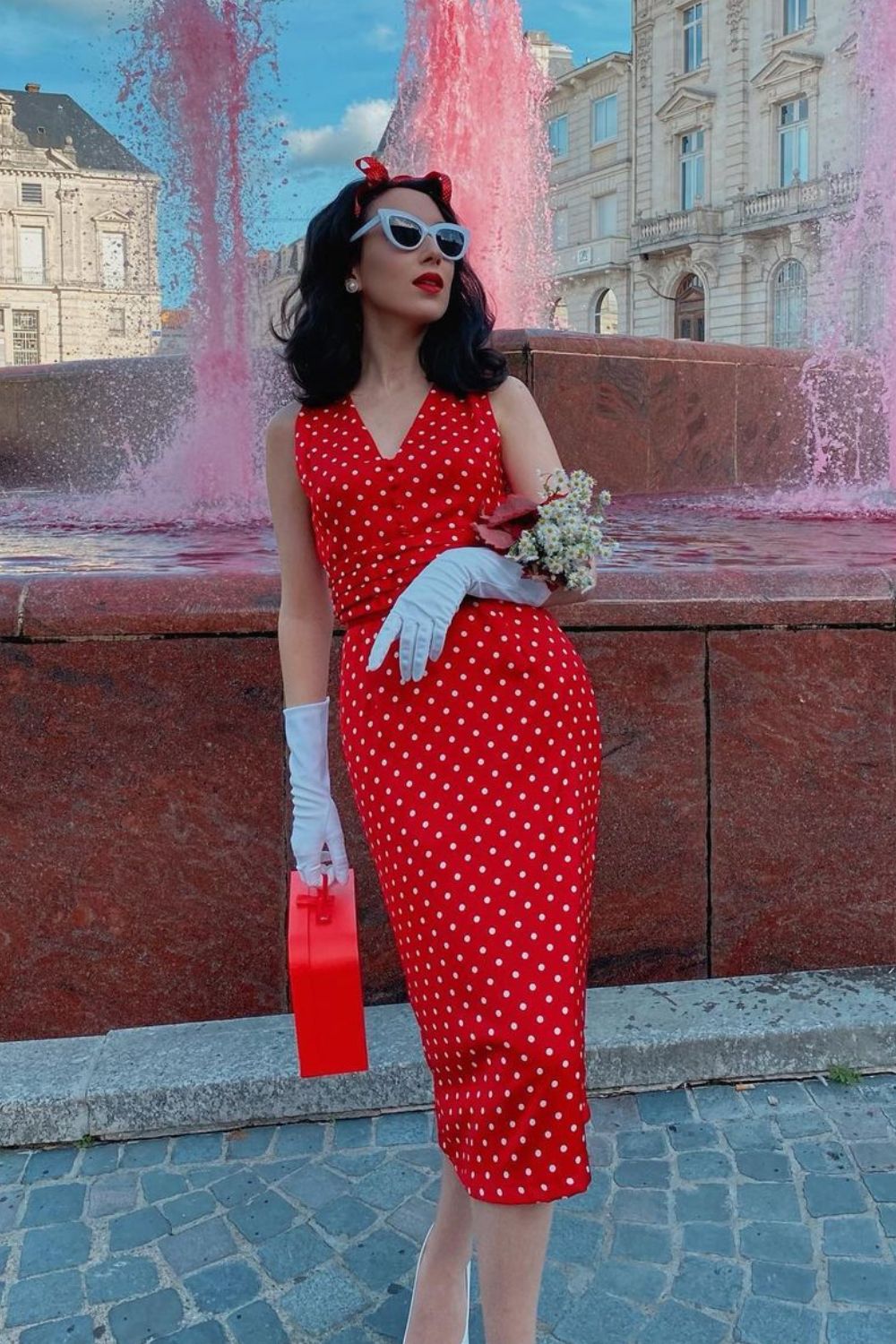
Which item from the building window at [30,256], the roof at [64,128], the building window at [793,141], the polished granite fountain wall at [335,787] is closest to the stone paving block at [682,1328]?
the polished granite fountain wall at [335,787]

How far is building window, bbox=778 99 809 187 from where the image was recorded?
114ft

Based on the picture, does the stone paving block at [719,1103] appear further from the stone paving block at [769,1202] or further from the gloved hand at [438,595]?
the gloved hand at [438,595]

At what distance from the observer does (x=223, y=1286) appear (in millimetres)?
2311

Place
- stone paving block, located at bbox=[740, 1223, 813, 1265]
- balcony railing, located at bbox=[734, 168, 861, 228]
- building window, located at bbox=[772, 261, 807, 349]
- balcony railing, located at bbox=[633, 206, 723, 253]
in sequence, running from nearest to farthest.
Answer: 1. stone paving block, located at bbox=[740, 1223, 813, 1265]
2. balcony railing, located at bbox=[734, 168, 861, 228]
3. building window, located at bbox=[772, 261, 807, 349]
4. balcony railing, located at bbox=[633, 206, 723, 253]

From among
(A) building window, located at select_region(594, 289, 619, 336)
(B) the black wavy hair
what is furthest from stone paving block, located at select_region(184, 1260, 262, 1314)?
(A) building window, located at select_region(594, 289, 619, 336)

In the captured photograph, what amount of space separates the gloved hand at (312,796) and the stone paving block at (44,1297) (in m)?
0.94

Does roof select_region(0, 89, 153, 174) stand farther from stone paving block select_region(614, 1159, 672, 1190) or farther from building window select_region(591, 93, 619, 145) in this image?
stone paving block select_region(614, 1159, 672, 1190)

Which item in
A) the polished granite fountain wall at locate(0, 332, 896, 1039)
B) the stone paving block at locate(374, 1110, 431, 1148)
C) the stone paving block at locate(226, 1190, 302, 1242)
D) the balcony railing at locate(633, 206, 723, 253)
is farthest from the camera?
the balcony railing at locate(633, 206, 723, 253)

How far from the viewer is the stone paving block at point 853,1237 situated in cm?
235

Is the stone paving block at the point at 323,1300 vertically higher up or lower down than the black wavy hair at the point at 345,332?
lower down

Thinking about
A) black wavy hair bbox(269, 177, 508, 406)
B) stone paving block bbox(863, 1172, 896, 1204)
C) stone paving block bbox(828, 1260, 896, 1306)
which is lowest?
stone paving block bbox(828, 1260, 896, 1306)

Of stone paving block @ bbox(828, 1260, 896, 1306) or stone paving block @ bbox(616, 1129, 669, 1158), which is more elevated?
stone paving block @ bbox(828, 1260, 896, 1306)

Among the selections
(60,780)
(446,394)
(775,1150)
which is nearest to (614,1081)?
(775,1150)

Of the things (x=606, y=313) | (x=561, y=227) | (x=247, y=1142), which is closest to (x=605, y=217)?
(x=561, y=227)
